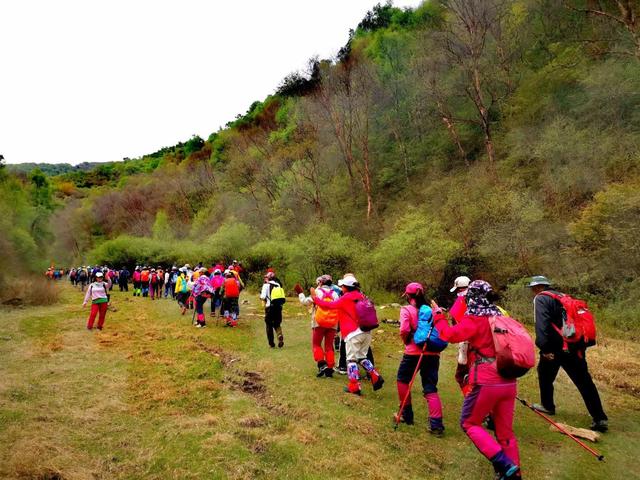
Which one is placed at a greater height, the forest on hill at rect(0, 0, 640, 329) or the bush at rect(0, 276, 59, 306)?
the forest on hill at rect(0, 0, 640, 329)

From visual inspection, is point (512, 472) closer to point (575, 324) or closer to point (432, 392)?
point (432, 392)

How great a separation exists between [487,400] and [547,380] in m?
3.12

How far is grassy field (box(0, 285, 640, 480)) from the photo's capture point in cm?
474

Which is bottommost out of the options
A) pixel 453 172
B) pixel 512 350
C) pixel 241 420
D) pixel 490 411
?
pixel 241 420

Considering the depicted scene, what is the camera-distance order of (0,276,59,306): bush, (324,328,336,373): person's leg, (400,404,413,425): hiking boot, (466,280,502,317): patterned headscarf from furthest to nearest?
(0,276,59,306): bush
(324,328,336,373): person's leg
(400,404,413,425): hiking boot
(466,280,502,317): patterned headscarf

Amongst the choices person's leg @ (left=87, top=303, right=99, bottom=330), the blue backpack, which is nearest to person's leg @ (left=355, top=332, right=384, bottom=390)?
the blue backpack

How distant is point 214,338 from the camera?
12578mm

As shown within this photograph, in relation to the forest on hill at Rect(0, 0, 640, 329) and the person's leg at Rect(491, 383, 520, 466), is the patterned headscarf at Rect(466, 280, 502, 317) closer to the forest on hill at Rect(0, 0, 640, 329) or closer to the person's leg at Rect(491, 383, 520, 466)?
the person's leg at Rect(491, 383, 520, 466)

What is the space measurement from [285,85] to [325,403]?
72.4m

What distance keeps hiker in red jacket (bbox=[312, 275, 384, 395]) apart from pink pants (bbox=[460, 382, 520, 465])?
9.48 ft

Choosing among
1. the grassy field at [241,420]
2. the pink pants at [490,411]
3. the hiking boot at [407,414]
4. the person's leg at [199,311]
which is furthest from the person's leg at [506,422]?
the person's leg at [199,311]

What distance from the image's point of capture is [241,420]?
588 cm

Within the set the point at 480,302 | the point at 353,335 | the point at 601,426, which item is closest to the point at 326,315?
the point at 353,335

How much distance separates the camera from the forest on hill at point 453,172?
56.0 feet
